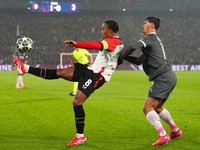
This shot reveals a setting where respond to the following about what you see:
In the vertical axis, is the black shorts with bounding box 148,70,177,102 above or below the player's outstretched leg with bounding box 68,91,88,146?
above

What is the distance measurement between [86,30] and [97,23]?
102 inches

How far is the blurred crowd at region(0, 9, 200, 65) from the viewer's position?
6103 centimetres

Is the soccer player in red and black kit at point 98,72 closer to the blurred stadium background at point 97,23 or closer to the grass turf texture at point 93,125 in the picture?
the grass turf texture at point 93,125

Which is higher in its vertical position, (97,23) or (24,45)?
(24,45)

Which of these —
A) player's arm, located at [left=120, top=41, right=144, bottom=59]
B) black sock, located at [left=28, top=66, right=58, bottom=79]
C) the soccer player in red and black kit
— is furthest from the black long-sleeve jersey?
black sock, located at [left=28, top=66, right=58, bottom=79]

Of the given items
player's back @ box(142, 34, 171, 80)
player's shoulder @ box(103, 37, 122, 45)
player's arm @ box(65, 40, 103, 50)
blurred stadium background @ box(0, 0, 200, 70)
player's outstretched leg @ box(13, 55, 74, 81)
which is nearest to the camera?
player's arm @ box(65, 40, 103, 50)

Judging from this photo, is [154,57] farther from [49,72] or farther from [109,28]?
[49,72]

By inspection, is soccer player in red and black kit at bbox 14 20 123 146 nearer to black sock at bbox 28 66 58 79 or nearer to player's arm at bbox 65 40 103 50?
player's arm at bbox 65 40 103 50

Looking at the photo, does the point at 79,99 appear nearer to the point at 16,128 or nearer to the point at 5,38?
the point at 16,128

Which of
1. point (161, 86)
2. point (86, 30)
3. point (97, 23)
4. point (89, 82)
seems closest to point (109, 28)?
point (89, 82)

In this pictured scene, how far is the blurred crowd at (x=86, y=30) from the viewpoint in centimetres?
6103

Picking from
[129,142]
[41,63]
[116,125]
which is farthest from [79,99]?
[41,63]

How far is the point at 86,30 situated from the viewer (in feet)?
208

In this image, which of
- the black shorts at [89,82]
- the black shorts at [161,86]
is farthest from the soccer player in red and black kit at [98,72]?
the black shorts at [161,86]
